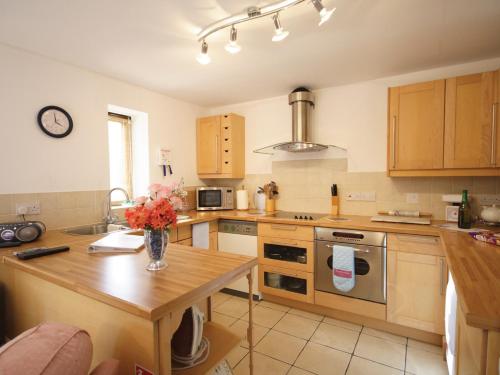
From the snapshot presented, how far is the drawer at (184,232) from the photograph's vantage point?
2555mm

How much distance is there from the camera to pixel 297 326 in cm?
228

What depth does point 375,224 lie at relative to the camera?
7.22 ft

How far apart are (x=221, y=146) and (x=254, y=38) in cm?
164

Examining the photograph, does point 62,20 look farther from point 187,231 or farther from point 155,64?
point 187,231

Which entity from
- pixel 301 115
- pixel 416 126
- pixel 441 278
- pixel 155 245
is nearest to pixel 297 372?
pixel 441 278

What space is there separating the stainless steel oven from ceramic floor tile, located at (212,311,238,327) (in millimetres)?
831

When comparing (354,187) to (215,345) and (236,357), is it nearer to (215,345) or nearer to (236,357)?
(236,357)

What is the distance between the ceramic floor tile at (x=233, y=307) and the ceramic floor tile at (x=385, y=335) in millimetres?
1090

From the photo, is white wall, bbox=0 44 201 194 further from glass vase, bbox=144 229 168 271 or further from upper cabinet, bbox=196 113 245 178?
glass vase, bbox=144 229 168 271

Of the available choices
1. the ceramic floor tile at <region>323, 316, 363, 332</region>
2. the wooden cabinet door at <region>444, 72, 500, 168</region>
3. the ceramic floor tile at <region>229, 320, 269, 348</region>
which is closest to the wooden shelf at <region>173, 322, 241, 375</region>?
the ceramic floor tile at <region>229, 320, 269, 348</region>

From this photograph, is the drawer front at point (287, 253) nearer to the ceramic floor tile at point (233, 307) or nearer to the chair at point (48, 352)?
the ceramic floor tile at point (233, 307)

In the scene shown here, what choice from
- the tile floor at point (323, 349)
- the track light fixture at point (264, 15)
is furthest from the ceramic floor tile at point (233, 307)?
the track light fixture at point (264, 15)

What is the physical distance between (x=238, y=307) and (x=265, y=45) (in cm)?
238

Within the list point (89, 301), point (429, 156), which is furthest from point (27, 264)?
point (429, 156)
